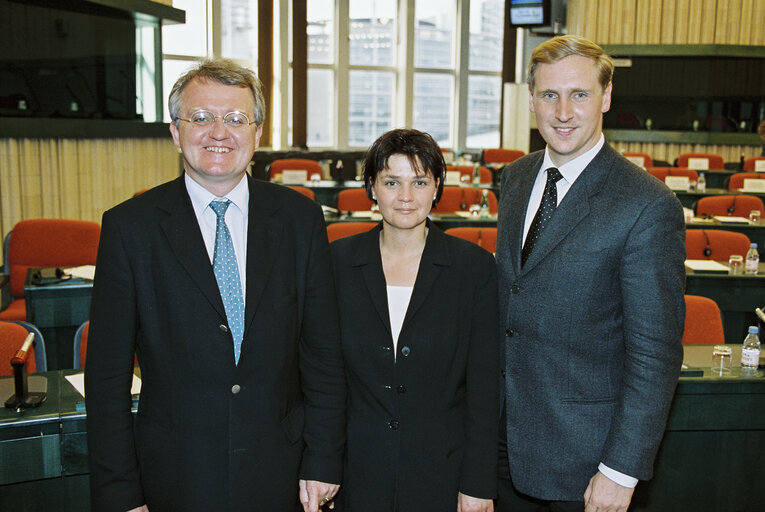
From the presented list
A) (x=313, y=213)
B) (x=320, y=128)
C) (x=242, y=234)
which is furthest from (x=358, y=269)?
(x=320, y=128)

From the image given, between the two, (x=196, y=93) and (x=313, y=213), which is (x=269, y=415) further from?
(x=196, y=93)

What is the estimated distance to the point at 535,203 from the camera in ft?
6.72

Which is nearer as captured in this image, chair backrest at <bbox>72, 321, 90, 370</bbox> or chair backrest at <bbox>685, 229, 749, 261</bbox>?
chair backrest at <bbox>72, 321, 90, 370</bbox>

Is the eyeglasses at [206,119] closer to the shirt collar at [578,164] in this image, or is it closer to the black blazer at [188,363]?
the black blazer at [188,363]

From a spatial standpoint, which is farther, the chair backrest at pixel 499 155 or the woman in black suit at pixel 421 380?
the chair backrest at pixel 499 155

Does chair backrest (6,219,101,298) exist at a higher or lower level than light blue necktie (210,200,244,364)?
lower

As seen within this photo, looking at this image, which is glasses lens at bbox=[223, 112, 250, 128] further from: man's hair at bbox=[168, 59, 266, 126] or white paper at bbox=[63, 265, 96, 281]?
white paper at bbox=[63, 265, 96, 281]

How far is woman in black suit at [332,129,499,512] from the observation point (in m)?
1.99

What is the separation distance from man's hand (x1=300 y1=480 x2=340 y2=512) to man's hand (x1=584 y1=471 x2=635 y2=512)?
2.20ft

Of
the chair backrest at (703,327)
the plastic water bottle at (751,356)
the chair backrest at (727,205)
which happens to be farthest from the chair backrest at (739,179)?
the plastic water bottle at (751,356)

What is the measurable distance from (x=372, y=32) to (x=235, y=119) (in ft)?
42.8

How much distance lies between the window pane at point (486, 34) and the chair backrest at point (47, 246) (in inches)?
458

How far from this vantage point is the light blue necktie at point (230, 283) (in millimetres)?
1732

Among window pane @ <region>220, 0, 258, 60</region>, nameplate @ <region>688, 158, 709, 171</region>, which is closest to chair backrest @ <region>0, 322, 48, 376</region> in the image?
window pane @ <region>220, 0, 258, 60</region>
